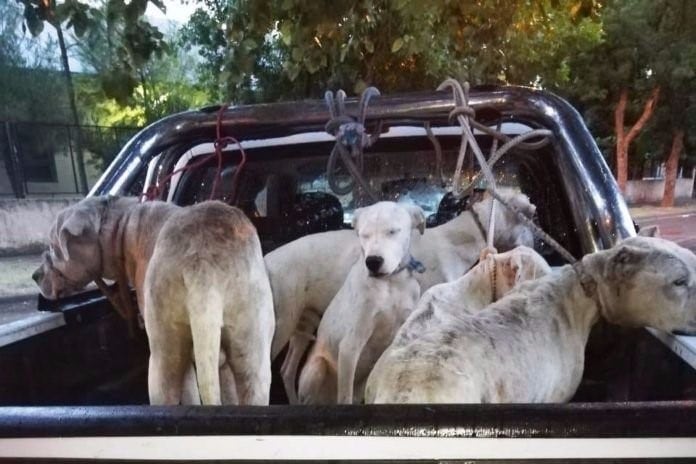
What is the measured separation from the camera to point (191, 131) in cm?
279

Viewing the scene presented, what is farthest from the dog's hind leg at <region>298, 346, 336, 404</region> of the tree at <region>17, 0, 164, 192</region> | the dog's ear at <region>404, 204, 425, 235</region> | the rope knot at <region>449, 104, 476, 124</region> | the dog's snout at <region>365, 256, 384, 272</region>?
the tree at <region>17, 0, 164, 192</region>

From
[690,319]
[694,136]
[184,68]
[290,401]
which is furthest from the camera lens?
[184,68]

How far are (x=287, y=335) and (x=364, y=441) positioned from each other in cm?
161

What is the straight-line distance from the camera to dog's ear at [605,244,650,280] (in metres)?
1.58

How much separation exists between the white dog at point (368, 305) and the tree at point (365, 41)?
1374 mm

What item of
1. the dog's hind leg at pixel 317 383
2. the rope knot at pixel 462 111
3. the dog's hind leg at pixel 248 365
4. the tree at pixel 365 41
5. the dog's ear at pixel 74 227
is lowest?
the dog's hind leg at pixel 317 383

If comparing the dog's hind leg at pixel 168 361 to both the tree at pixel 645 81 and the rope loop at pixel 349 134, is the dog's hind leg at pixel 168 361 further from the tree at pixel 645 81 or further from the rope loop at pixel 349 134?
the tree at pixel 645 81

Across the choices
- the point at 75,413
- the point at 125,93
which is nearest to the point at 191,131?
the point at 125,93

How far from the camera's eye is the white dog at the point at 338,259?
2.50 m

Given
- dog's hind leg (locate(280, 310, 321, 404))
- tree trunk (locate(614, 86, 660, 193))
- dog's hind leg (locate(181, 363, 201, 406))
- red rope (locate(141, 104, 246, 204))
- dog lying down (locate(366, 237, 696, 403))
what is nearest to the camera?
dog lying down (locate(366, 237, 696, 403))

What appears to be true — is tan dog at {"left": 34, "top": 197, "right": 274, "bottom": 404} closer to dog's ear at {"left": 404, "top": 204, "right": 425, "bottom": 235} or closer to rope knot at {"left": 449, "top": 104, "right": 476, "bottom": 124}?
dog's ear at {"left": 404, "top": 204, "right": 425, "bottom": 235}

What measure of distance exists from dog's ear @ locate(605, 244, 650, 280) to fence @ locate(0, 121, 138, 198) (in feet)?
15.4

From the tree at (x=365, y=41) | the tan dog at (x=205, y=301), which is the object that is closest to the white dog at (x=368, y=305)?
the tan dog at (x=205, y=301)

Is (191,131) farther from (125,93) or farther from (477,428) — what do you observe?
(477,428)
